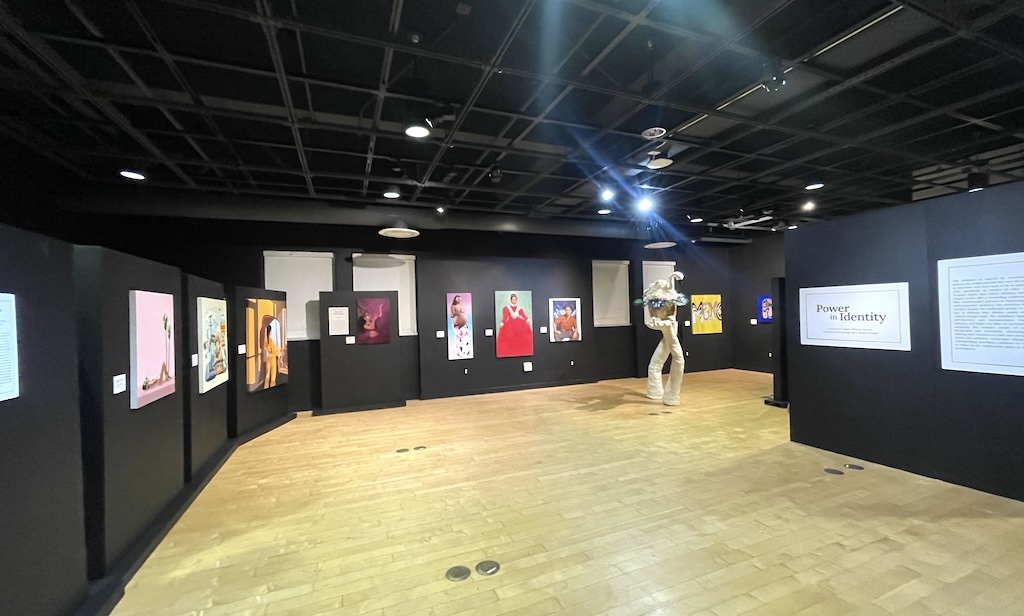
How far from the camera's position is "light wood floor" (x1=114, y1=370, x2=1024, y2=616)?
2.41 metres

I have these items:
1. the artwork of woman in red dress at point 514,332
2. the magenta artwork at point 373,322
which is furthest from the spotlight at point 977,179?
the magenta artwork at point 373,322

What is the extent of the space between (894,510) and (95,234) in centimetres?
1138

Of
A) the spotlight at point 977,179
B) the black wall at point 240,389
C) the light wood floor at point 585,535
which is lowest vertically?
the light wood floor at point 585,535

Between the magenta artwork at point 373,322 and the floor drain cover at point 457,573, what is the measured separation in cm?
577

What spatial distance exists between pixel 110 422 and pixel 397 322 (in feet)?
17.7

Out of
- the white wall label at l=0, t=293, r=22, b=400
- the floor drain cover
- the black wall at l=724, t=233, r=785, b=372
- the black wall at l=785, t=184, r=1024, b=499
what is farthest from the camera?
the black wall at l=724, t=233, r=785, b=372

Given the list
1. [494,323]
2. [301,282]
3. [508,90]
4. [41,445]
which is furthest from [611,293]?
[41,445]

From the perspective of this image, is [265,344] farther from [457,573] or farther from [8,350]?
[457,573]

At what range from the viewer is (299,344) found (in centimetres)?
805

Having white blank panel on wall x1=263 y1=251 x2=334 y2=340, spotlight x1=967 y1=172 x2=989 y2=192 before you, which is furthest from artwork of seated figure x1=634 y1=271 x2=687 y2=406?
white blank panel on wall x1=263 y1=251 x2=334 y2=340

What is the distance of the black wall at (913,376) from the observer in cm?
359

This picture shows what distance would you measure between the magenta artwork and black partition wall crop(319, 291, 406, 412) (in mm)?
28

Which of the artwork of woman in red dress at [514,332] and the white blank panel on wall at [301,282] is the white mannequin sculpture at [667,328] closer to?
the artwork of woman in red dress at [514,332]

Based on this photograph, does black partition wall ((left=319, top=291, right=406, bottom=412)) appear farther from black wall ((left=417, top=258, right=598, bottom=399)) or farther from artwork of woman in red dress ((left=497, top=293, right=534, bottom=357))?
artwork of woman in red dress ((left=497, top=293, right=534, bottom=357))
